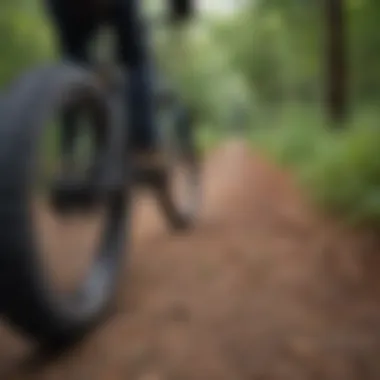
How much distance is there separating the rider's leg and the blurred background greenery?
1.15 feet

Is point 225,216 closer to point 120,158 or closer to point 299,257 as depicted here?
point 299,257

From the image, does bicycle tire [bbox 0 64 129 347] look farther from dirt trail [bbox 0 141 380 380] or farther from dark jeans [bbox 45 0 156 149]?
dark jeans [bbox 45 0 156 149]

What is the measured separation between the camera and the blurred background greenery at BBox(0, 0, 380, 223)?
11.3 ft

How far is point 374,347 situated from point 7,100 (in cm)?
96

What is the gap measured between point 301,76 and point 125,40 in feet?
15.9

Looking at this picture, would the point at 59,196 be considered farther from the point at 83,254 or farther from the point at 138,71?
the point at 138,71

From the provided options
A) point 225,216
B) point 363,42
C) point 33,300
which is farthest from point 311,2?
point 33,300

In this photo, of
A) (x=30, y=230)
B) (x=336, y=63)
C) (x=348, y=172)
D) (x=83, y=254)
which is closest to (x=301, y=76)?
(x=336, y=63)

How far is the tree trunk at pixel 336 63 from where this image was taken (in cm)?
404

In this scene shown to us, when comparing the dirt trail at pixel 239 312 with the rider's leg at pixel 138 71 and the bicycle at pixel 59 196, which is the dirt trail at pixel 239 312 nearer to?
the bicycle at pixel 59 196

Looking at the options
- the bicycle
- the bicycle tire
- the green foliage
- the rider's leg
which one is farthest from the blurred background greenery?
the bicycle tire

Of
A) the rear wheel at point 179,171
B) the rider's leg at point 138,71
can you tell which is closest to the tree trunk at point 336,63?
the rear wheel at point 179,171

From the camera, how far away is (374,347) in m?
1.84

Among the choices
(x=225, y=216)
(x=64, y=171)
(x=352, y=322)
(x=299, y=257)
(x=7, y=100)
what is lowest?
(x=225, y=216)
